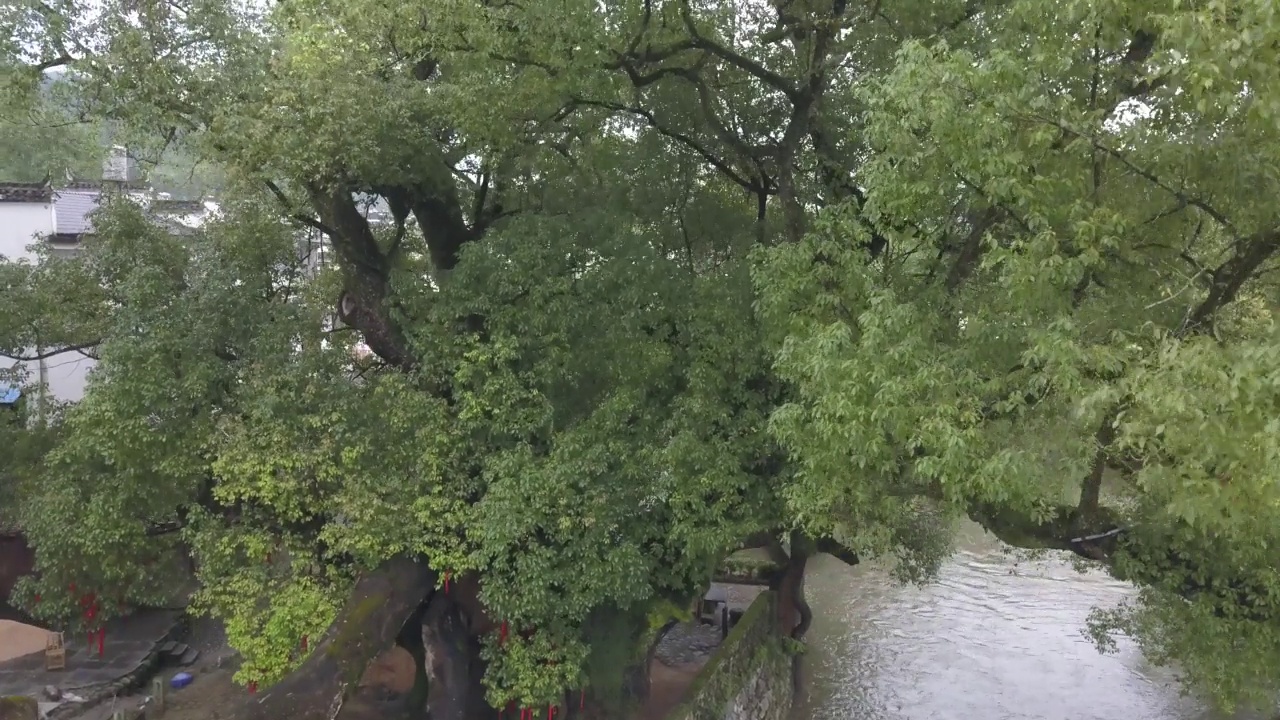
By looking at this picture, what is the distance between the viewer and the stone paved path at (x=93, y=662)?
1238 centimetres

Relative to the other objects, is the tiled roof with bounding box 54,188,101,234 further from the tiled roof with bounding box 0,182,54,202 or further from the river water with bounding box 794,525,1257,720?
the river water with bounding box 794,525,1257,720

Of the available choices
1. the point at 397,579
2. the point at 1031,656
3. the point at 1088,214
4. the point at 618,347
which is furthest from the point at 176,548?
the point at 1031,656

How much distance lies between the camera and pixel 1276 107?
5.17 metres

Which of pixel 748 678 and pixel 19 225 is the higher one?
pixel 19 225

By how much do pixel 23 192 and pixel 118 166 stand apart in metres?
2.66

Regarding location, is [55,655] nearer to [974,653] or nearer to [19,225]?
[19,225]

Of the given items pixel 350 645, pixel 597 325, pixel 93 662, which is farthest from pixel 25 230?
pixel 597 325

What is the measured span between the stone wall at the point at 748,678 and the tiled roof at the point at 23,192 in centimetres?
1482

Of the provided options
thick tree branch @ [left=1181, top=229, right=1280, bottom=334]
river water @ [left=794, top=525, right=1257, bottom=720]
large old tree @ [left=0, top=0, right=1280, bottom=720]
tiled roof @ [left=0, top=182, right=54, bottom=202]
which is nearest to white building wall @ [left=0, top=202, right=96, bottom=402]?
tiled roof @ [left=0, top=182, right=54, bottom=202]

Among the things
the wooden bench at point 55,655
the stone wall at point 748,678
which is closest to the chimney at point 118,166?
the wooden bench at point 55,655

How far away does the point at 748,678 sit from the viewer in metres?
11.8

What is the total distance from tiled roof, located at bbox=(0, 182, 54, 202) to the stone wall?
14819 mm

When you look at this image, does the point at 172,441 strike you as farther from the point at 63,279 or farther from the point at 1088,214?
the point at 1088,214

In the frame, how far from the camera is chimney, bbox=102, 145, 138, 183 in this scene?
12455 millimetres
